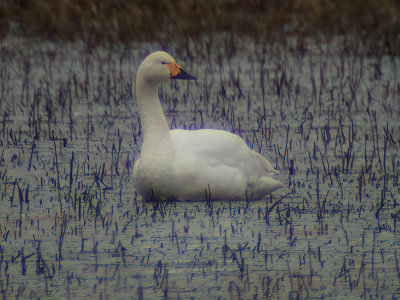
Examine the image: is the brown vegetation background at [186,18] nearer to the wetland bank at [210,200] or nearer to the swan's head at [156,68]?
the wetland bank at [210,200]

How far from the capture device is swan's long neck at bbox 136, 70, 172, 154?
245 inches

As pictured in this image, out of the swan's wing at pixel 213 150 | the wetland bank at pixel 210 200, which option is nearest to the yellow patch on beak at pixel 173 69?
the swan's wing at pixel 213 150

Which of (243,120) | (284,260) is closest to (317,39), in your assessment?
(243,120)

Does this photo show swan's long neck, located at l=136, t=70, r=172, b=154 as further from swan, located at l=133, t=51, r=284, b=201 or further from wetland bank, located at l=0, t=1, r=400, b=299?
wetland bank, located at l=0, t=1, r=400, b=299

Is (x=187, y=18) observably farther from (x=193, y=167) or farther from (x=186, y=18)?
(x=193, y=167)

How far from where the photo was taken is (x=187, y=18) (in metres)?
16.8

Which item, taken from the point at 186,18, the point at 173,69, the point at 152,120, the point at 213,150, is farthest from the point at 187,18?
the point at 213,150

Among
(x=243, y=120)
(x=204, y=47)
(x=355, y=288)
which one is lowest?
(x=355, y=288)

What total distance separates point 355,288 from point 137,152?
3.97 m

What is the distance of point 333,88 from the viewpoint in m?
11.6

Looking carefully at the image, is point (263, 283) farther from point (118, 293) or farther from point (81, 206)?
point (81, 206)

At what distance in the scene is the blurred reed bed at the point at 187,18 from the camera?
640 inches

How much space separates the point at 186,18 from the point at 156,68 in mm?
10275

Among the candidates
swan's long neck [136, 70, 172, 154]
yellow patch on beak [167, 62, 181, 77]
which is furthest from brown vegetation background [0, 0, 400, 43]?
swan's long neck [136, 70, 172, 154]
